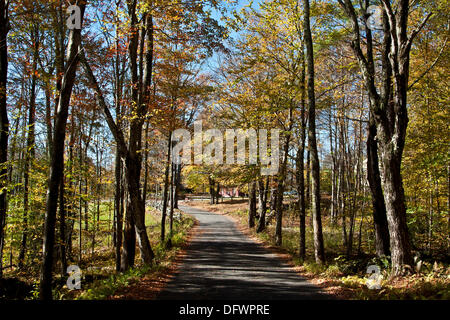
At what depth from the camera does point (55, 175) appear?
5.95 metres

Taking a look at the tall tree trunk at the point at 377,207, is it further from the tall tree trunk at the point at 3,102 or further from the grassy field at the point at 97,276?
the tall tree trunk at the point at 3,102

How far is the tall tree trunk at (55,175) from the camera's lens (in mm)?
5844

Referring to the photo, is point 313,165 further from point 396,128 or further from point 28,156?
point 28,156

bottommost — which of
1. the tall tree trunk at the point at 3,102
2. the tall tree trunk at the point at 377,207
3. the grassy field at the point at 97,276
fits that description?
the grassy field at the point at 97,276

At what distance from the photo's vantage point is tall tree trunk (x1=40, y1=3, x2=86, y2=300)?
19.2 ft

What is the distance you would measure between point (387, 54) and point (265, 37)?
19.0ft

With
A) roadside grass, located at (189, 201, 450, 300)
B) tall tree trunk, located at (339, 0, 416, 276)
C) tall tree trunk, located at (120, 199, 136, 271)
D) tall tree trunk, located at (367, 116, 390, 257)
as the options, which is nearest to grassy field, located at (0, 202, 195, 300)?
tall tree trunk, located at (120, 199, 136, 271)

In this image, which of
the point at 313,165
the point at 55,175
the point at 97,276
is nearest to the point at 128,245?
the point at 97,276

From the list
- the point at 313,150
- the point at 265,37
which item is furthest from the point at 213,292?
the point at 265,37

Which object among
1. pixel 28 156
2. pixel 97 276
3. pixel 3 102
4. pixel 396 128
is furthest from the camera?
pixel 97 276

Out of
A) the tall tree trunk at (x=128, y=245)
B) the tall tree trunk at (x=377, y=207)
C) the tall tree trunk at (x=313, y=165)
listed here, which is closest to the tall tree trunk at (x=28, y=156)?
the tall tree trunk at (x=128, y=245)

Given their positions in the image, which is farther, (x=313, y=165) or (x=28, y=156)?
(x=28, y=156)

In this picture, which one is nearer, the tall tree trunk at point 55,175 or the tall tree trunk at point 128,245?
the tall tree trunk at point 55,175
